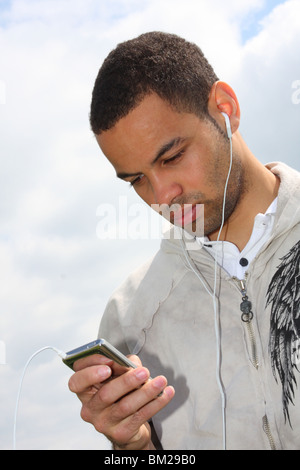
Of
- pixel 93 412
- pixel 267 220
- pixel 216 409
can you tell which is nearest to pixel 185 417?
pixel 216 409

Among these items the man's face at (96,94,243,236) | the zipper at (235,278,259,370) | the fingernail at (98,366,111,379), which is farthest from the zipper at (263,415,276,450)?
the man's face at (96,94,243,236)

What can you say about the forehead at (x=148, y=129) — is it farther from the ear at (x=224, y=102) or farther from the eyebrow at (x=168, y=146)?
the ear at (x=224, y=102)

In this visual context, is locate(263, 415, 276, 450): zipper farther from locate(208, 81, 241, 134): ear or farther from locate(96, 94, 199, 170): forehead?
locate(208, 81, 241, 134): ear

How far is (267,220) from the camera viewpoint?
2.71 meters

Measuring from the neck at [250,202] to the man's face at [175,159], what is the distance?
0.15ft

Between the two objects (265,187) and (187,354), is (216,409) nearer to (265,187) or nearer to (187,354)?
(187,354)

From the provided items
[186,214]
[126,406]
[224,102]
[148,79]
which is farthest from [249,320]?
[148,79]

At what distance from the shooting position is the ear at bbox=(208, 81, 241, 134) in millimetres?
2875

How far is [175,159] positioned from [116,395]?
1.22 m

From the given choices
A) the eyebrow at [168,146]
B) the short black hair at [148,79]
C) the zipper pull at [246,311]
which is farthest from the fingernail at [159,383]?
the short black hair at [148,79]

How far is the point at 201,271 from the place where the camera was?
9.29 feet

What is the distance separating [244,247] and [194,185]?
16.8 inches

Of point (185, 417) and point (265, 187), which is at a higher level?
point (265, 187)
